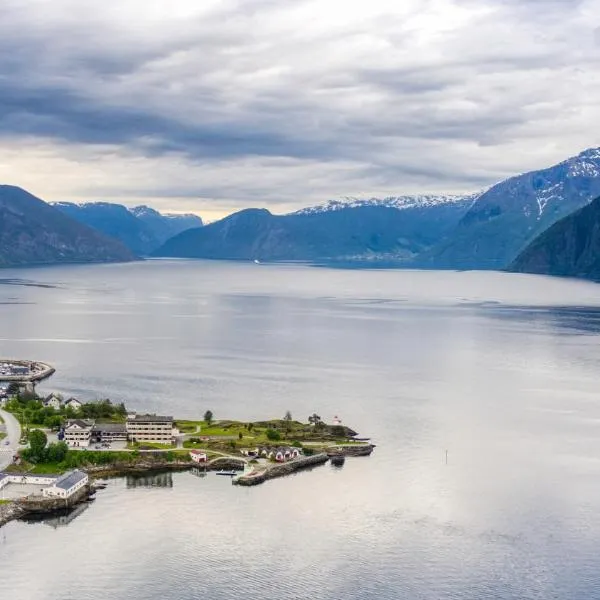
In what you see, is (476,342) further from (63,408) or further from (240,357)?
(63,408)

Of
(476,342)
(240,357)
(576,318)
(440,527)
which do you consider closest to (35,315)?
(240,357)

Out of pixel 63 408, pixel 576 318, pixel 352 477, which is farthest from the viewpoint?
pixel 576 318

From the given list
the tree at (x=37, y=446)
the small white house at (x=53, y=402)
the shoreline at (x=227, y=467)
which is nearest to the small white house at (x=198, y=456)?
the shoreline at (x=227, y=467)

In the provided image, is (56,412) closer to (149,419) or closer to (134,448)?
(149,419)

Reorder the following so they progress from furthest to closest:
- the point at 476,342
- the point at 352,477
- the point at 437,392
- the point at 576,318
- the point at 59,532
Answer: the point at 576,318 < the point at 476,342 < the point at 437,392 < the point at 352,477 < the point at 59,532

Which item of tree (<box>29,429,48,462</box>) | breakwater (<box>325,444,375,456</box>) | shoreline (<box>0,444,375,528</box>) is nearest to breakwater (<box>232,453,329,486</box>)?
shoreline (<box>0,444,375,528</box>)

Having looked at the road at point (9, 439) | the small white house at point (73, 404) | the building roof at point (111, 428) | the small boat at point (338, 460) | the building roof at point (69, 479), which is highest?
the small white house at point (73, 404)

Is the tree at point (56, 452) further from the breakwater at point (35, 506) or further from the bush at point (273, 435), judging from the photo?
the bush at point (273, 435)
